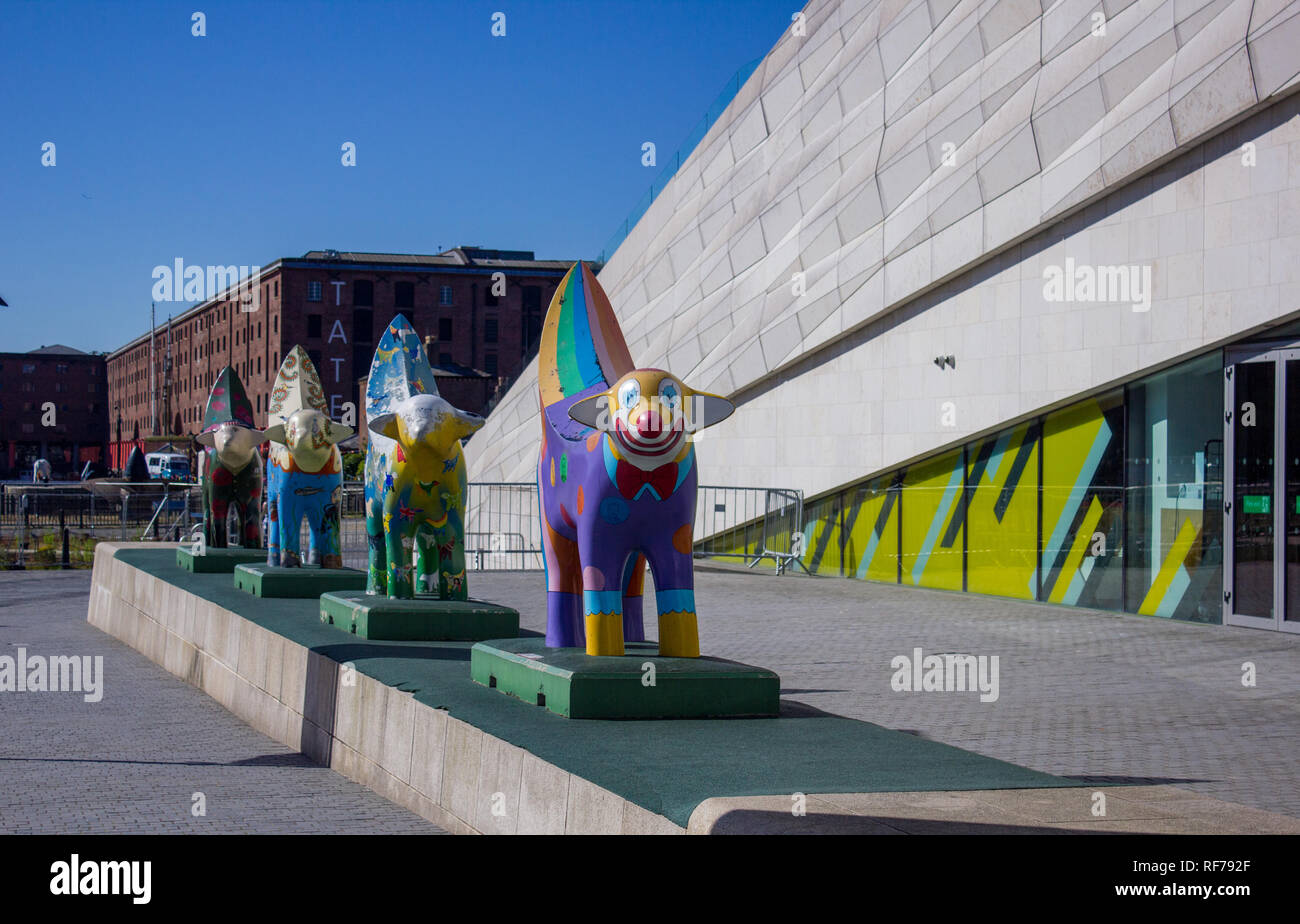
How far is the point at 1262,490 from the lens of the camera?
1742cm

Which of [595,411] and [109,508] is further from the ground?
[595,411]

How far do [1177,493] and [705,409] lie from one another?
12.0 m

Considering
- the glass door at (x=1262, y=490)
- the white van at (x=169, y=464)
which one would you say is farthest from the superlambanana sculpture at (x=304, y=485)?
the white van at (x=169, y=464)

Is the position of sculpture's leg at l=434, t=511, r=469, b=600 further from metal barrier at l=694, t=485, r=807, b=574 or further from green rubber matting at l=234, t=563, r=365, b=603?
metal barrier at l=694, t=485, r=807, b=574

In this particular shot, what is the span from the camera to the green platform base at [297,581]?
53.6ft

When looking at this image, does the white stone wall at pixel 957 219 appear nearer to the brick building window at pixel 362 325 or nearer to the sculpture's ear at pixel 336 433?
the sculpture's ear at pixel 336 433

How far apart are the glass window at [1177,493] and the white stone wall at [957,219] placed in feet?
1.90

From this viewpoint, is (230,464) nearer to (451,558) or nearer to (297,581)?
(297,581)

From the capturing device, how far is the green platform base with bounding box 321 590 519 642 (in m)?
12.5

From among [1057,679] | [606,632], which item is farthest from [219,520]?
[606,632]

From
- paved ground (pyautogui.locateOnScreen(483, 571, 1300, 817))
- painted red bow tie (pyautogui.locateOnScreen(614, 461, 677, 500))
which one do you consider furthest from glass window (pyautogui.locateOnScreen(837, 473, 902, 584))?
painted red bow tie (pyautogui.locateOnScreen(614, 461, 677, 500))

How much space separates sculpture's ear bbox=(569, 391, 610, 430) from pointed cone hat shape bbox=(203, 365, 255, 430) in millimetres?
12928

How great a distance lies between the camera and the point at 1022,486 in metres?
21.1
